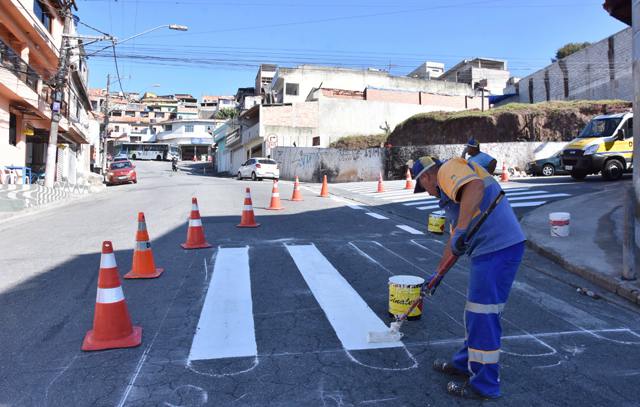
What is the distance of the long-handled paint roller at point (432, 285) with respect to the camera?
3436 millimetres

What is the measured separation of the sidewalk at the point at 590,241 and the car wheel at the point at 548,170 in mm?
11377

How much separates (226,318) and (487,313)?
2686 mm

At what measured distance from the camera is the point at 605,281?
21.2ft

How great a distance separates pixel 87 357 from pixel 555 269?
6432mm

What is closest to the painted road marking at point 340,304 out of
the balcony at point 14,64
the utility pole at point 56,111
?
the utility pole at point 56,111

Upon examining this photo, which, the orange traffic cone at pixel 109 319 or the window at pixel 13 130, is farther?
the window at pixel 13 130

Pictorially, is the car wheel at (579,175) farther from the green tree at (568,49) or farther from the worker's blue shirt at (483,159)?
the green tree at (568,49)

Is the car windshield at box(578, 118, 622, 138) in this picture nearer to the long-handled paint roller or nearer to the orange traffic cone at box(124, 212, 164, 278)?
the long-handled paint roller

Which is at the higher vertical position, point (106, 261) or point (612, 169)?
point (612, 169)

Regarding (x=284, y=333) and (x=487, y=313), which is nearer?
(x=487, y=313)

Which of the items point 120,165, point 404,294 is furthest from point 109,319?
point 120,165

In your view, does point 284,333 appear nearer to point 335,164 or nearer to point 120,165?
point 335,164

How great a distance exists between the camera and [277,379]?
12.2 ft

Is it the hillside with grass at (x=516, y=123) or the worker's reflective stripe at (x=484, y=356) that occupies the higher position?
the hillside with grass at (x=516, y=123)
